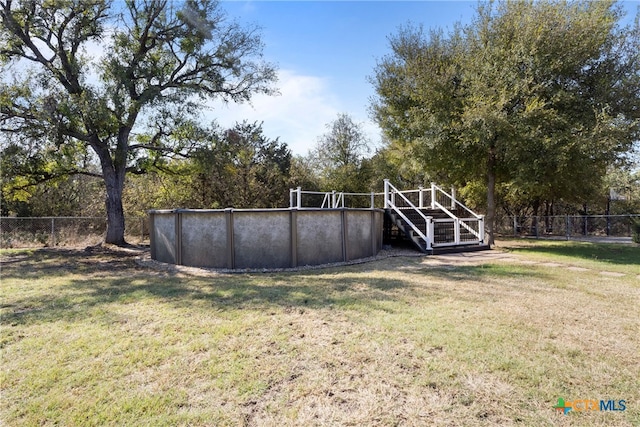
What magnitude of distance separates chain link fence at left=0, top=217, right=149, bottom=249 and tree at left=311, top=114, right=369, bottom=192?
11.5 meters

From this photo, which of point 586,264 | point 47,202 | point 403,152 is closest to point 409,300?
point 586,264

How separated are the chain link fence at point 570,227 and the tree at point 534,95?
8444 mm

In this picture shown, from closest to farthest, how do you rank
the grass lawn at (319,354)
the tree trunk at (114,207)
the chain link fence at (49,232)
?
1. the grass lawn at (319,354)
2. the tree trunk at (114,207)
3. the chain link fence at (49,232)

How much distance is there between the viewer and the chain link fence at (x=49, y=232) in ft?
43.3

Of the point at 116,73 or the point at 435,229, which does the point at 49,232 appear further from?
the point at 435,229

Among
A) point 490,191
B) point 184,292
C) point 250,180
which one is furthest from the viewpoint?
point 250,180

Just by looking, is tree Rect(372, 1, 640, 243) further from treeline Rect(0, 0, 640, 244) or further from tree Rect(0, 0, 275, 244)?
tree Rect(0, 0, 275, 244)

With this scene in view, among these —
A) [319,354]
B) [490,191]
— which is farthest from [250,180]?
[319,354]

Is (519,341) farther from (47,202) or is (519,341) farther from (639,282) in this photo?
(47,202)

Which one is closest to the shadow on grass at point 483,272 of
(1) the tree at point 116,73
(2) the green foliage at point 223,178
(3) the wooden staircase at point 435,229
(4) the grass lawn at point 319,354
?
(4) the grass lawn at point 319,354

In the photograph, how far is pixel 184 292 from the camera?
218 inches

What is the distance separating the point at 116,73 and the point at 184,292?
850 cm

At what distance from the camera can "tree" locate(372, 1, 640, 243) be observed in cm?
996

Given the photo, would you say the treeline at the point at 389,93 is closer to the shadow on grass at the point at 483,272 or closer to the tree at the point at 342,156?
the shadow on grass at the point at 483,272
